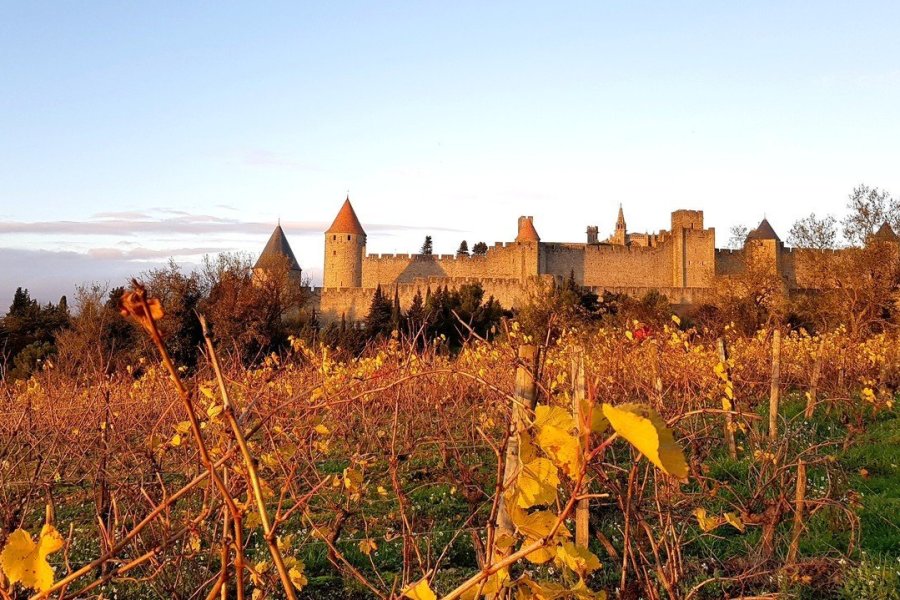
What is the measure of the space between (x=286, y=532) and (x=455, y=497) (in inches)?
45.2

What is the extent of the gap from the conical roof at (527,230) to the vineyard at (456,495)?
1253 inches

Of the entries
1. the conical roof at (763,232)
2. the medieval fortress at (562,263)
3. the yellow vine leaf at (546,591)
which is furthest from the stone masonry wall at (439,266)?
the yellow vine leaf at (546,591)

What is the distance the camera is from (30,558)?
858 mm

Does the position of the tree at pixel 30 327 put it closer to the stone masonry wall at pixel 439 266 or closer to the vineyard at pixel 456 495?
the vineyard at pixel 456 495

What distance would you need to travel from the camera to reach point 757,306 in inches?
882

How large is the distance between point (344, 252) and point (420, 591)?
40431mm

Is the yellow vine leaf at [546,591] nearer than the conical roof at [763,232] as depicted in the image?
Yes

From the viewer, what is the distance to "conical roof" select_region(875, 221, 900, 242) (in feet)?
69.2

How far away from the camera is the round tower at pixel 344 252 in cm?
4056

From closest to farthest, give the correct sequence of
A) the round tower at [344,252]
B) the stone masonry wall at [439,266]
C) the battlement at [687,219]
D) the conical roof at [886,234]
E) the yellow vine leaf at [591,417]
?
1. the yellow vine leaf at [591,417]
2. the conical roof at [886,234]
3. the stone masonry wall at [439,266]
4. the battlement at [687,219]
5. the round tower at [344,252]

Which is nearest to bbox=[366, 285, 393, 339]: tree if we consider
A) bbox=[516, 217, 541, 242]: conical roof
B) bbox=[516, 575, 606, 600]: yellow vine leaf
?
bbox=[516, 217, 541, 242]: conical roof

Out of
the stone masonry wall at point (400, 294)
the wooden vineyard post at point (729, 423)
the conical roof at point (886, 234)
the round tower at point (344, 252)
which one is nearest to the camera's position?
the wooden vineyard post at point (729, 423)

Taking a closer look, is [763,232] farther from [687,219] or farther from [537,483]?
[537,483]

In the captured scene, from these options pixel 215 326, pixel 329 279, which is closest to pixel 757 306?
pixel 215 326
